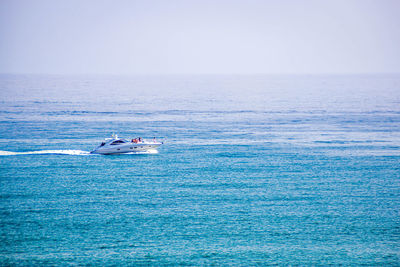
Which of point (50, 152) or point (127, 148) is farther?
point (127, 148)

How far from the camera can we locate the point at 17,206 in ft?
152

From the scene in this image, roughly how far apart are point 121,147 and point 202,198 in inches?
921

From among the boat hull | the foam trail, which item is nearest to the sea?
the foam trail

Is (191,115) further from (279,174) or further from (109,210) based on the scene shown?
(109,210)

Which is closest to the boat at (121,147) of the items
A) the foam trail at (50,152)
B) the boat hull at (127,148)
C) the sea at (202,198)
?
the boat hull at (127,148)

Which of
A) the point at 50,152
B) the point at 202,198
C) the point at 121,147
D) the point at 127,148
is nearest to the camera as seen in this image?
the point at 202,198

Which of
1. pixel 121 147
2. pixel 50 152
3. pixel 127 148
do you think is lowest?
pixel 50 152

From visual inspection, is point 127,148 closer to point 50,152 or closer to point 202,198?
point 50,152

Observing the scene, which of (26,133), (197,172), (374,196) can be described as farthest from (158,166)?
(26,133)

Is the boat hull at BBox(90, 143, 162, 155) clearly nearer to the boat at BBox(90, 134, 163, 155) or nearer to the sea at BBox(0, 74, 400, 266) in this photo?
the boat at BBox(90, 134, 163, 155)

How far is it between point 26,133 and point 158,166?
31334 mm

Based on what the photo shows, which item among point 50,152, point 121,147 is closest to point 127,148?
point 121,147

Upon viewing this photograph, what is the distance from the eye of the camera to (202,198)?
49250 mm

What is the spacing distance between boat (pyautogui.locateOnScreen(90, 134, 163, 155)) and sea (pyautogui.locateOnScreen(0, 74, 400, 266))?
56.7 inches
